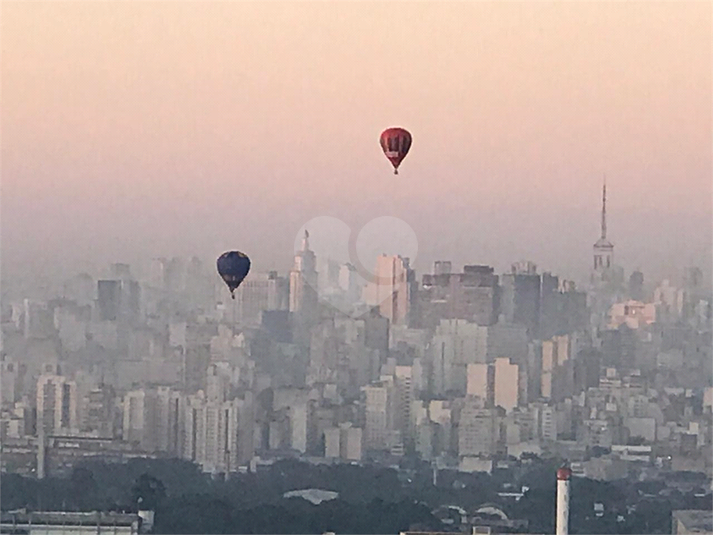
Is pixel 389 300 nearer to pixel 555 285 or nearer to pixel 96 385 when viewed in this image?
pixel 555 285

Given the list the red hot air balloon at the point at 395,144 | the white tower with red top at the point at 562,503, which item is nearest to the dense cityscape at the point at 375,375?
the white tower with red top at the point at 562,503

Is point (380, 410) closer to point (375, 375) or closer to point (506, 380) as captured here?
point (375, 375)

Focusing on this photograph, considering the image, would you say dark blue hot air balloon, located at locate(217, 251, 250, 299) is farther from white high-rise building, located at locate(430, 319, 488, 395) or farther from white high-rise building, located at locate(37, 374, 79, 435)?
white high-rise building, located at locate(430, 319, 488, 395)

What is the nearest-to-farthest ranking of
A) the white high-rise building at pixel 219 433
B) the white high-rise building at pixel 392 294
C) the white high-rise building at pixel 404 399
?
the white high-rise building at pixel 219 433 < the white high-rise building at pixel 404 399 < the white high-rise building at pixel 392 294

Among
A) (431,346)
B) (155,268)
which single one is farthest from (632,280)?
(155,268)

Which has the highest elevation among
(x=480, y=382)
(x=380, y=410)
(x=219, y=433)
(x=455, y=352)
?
(x=455, y=352)

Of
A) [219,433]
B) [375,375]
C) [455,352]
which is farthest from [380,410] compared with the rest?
[219,433]

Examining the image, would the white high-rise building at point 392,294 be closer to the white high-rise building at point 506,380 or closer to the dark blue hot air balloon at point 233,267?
the white high-rise building at point 506,380
